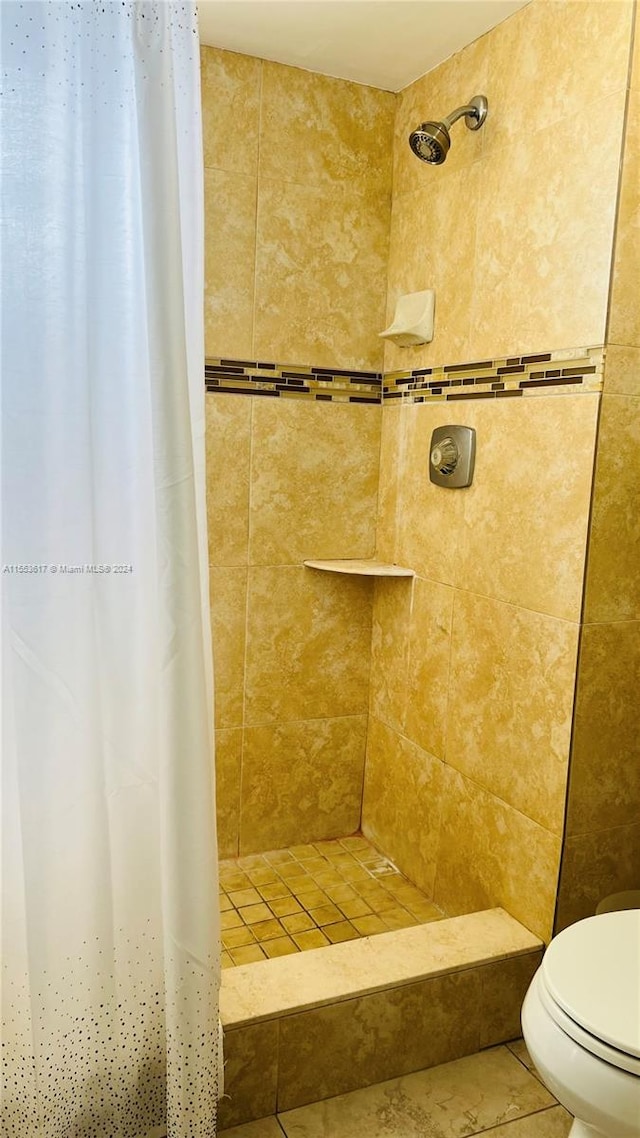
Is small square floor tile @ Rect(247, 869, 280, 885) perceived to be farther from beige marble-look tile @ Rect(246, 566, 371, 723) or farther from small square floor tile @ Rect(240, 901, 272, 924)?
beige marble-look tile @ Rect(246, 566, 371, 723)

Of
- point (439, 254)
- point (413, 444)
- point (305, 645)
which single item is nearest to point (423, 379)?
point (413, 444)

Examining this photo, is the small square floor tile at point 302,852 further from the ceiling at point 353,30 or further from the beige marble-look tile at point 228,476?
the ceiling at point 353,30

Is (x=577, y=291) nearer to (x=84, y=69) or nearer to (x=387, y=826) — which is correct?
(x=84, y=69)

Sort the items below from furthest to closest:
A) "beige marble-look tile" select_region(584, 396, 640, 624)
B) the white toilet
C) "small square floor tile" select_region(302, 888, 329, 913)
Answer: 1. "small square floor tile" select_region(302, 888, 329, 913)
2. "beige marble-look tile" select_region(584, 396, 640, 624)
3. the white toilet

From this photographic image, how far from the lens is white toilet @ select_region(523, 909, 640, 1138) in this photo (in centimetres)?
122

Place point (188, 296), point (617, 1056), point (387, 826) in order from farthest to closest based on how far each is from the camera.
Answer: point (387, 826) → point (188, 296) → point (617, 1056)

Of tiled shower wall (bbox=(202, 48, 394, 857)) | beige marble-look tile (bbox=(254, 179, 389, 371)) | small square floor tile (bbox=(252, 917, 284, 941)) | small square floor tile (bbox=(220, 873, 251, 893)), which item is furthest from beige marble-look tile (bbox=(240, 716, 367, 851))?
beige marble-look tile (bbox=(254, 179, 389, 371))

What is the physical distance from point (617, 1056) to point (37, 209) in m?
1.52

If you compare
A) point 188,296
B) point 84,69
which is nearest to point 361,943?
point 188,296

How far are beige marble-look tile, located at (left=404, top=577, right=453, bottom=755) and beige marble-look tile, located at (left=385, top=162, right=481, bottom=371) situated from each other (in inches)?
25.4

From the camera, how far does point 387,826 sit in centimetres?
254

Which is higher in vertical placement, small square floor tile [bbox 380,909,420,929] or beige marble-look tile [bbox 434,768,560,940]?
beige marble-look tile [bbox 434,768,560,940]

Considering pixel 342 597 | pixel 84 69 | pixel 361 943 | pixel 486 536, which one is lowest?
pixel 361 943

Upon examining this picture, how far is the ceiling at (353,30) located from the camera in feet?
6.41
